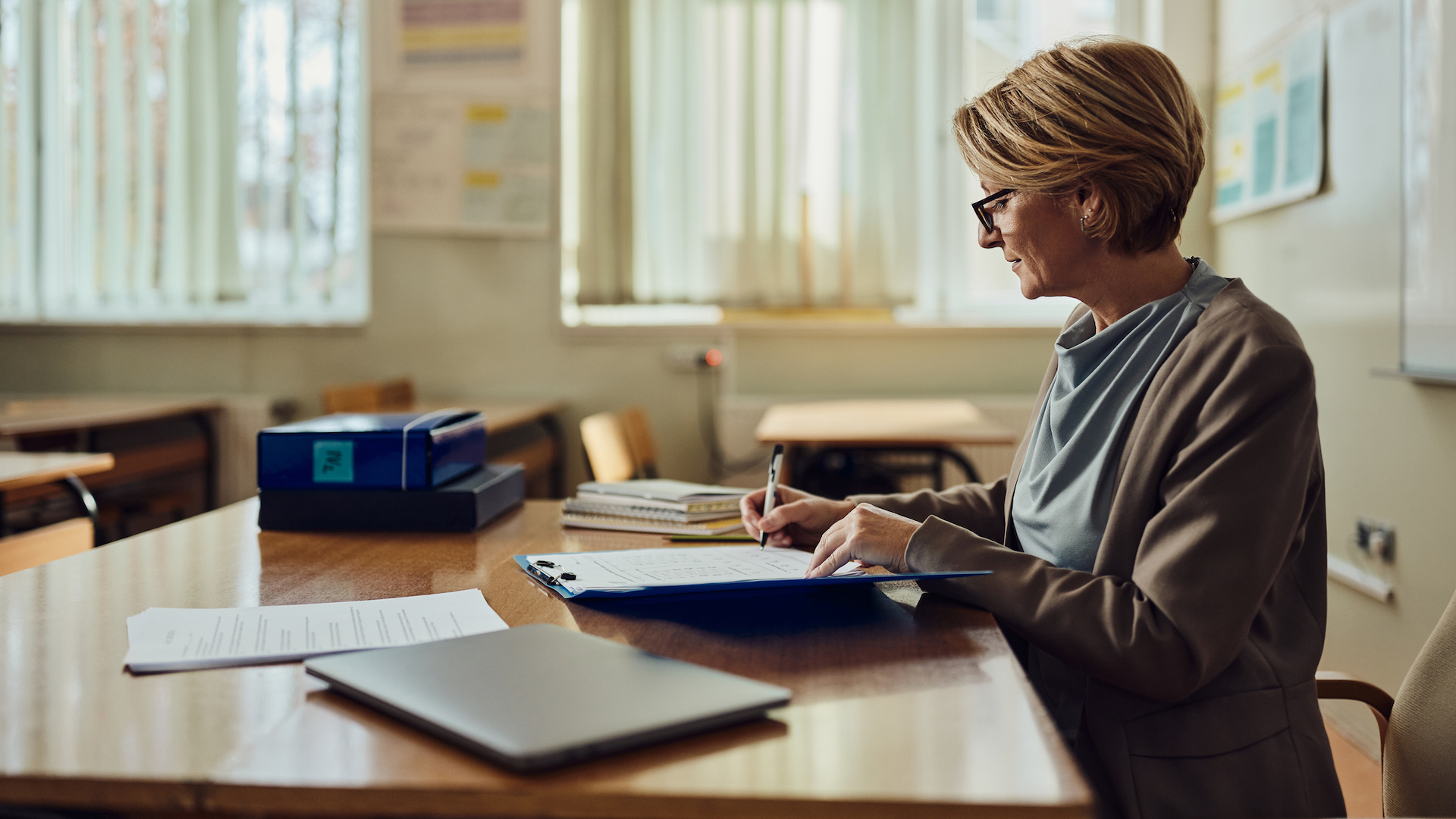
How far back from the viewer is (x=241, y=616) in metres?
0.93

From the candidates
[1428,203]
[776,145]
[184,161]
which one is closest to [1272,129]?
[1428,203]

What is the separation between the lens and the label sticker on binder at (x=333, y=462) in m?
1.36

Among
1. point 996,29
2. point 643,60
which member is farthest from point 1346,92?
point 643,60

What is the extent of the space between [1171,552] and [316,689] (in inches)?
27.0

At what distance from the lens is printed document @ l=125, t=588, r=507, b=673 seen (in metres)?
0.81

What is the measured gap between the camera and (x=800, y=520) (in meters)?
1.23

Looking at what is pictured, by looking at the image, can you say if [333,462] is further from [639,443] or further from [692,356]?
[692,356]

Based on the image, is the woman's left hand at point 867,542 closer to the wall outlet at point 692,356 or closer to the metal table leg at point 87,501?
the metal table leg at point 87,501

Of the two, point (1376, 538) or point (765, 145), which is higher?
point (765, 145)

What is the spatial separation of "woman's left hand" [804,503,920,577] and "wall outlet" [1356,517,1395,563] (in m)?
1.86

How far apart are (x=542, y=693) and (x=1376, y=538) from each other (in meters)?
2.34

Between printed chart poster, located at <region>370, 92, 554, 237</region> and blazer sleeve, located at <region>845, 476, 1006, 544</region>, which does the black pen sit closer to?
blazer sleeve, located at <region>845, 476, 1006, 544</region>

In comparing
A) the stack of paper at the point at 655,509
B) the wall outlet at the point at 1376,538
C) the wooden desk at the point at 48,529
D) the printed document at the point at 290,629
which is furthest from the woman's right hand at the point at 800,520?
the wall outlet at the point at 1376,538

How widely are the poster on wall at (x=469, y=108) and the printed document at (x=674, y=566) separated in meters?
3.03
